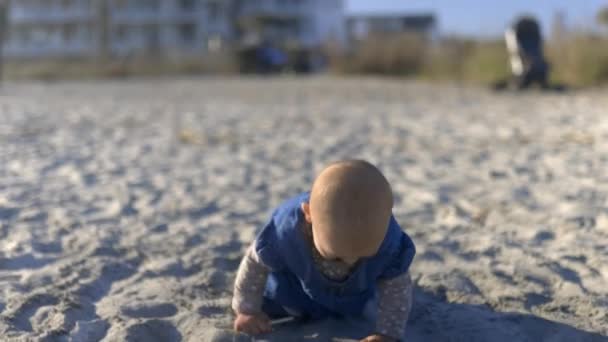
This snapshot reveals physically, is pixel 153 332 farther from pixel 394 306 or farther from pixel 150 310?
pixel 394 306

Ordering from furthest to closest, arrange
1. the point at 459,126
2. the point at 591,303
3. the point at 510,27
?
the point at 510,27 → the point at 459,126 → the point at 591,303

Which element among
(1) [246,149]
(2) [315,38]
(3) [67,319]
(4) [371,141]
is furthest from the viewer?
(2) [315,38]

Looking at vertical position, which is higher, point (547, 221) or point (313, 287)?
point (313, 287)

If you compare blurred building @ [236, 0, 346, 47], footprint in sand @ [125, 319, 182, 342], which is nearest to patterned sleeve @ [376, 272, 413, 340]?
footprint in sand @ [125, 319, 182, 342]

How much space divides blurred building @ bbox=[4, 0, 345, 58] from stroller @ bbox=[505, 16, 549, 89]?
3760cm

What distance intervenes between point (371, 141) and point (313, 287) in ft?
15.6

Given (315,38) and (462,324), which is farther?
(315,38)

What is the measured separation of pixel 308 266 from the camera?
7.06 ft

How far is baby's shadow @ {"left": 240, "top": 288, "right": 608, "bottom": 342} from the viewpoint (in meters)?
2.26

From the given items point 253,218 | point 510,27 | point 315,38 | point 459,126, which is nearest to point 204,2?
point 315,38

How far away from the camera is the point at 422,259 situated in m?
3.09

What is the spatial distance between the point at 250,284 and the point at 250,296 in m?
0.04

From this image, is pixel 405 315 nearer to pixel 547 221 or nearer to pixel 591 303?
pixel 591 303

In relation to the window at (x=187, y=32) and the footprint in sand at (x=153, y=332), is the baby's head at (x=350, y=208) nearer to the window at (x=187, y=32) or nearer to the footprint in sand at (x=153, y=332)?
the footprint in sand at (x=153, y=332)
